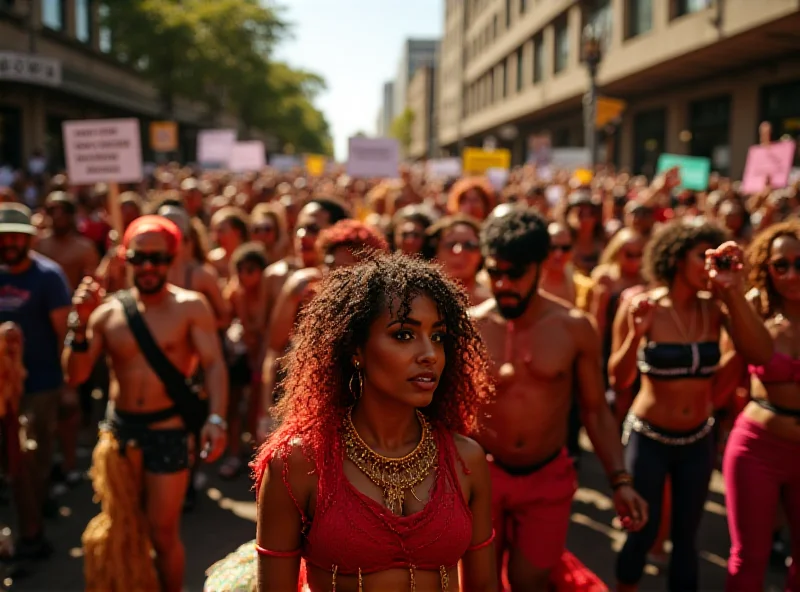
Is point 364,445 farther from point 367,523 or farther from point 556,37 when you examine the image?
point 556,37

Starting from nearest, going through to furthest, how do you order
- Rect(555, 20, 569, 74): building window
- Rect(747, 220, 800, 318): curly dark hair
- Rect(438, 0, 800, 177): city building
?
Rect(747, 220, 800, 318): curly dark hair, Rect(438, 0, 800, 177): city building, Rect(555, 20, 569, 74): building window

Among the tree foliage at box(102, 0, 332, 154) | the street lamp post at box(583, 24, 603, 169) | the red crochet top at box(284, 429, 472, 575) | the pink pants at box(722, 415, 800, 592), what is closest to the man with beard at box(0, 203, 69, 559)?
the red crochet top at box(284, 429, 472, 575)

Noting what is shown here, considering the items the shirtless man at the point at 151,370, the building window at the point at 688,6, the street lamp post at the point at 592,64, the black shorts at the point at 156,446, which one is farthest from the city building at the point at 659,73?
the black shorts at the point at 156,446

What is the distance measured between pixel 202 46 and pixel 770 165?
33536mm

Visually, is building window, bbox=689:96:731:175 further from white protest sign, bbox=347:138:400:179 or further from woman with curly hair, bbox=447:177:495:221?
woman with curly hair, bbox=447:177:495:221

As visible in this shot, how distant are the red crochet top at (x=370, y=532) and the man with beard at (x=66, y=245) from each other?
573 cm

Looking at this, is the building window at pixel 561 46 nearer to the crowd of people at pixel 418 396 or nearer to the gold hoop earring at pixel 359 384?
the crowd of people at pixel 418 396

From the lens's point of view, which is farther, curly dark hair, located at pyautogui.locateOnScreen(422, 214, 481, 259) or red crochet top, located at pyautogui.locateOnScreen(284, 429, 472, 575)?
curly dark hair, located at pyautogui.locateOnScreen(422, 214, 481, 259)

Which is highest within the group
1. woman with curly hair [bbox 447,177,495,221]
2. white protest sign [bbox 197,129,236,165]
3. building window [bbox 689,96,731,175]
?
building window [bbox 689,96,731,175]

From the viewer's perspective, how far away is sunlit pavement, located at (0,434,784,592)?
4.83 metres

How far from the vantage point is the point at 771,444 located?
3752 millimetres

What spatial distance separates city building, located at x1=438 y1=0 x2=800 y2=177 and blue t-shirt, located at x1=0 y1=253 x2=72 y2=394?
45.0ft

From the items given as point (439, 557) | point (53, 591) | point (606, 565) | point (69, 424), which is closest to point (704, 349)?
point (606, 565)

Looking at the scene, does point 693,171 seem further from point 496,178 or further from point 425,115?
point 425,115
